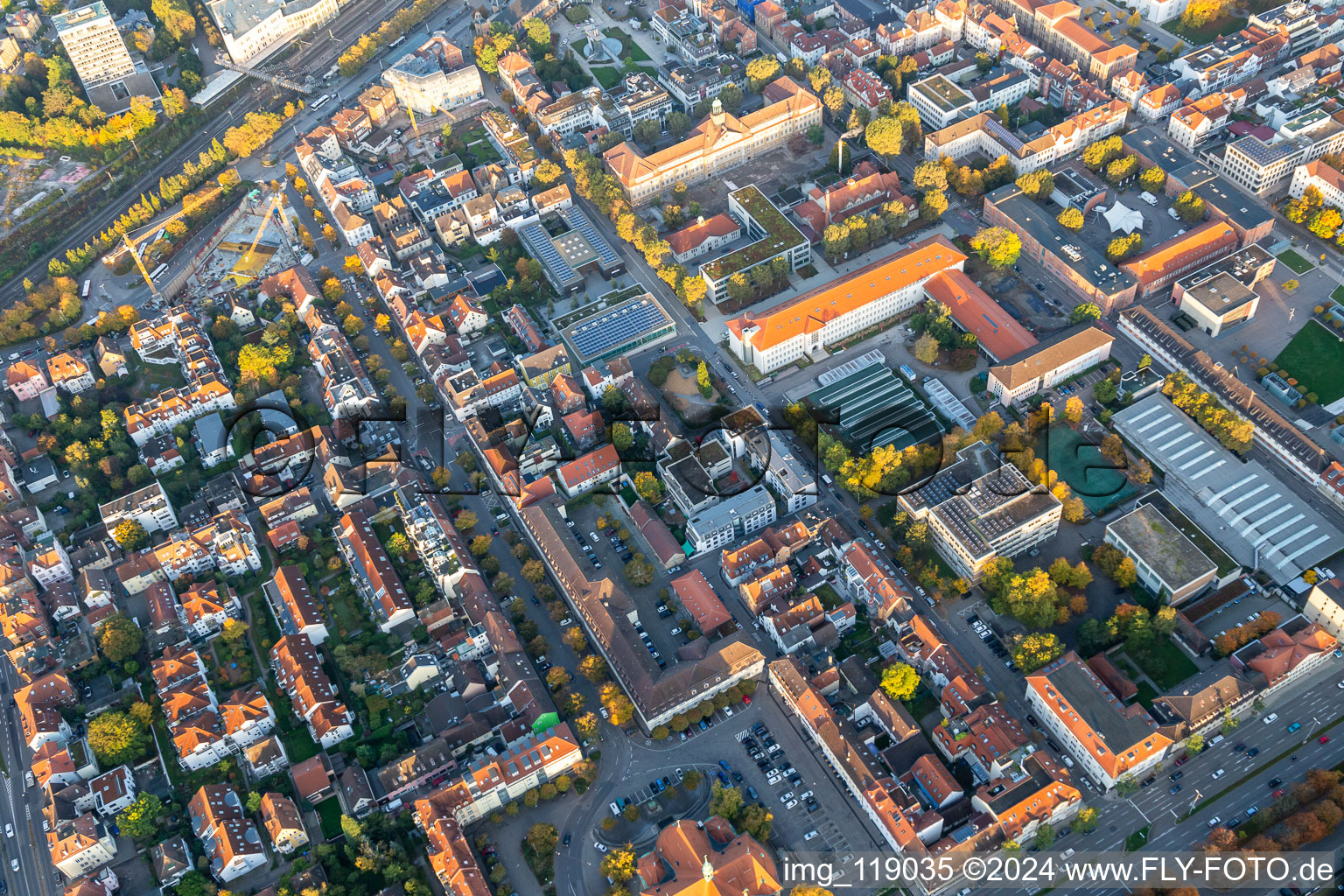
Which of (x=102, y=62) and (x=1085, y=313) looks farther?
(x=102, y=62)

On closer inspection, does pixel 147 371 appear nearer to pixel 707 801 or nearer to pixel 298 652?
pixel 298 652

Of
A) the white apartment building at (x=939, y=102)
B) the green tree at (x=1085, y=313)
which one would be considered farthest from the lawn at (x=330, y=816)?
the white apartment building at (x=939, y=102)

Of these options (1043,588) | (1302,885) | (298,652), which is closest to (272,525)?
(298,652)

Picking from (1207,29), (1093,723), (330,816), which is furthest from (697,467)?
(1207,29)

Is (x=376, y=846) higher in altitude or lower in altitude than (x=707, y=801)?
higher

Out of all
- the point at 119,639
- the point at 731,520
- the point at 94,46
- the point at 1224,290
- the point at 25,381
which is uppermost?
the point at 94,46

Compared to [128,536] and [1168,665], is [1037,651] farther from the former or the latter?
[128,536]
